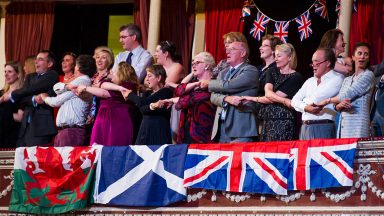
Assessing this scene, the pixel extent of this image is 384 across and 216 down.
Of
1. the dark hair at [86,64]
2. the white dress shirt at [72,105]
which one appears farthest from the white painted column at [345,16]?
the white dress shirt at [72,105]

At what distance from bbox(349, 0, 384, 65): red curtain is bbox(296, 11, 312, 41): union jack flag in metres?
0.68

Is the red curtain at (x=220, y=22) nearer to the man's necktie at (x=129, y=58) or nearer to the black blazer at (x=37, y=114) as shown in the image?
the man's necktie at (x=129, y=58)

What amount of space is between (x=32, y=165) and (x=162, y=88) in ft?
6.19

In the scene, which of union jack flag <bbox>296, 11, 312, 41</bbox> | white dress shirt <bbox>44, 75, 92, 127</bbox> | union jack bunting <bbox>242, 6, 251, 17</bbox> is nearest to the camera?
white dress shirt <bbox>44, 75, 92, 127</bbox>

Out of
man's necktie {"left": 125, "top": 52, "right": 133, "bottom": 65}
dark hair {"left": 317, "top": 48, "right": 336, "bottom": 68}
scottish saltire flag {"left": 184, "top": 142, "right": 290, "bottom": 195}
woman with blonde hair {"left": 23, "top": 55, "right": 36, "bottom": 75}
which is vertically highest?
dark hair {"left": 317, "top": 48, "right": 336, "bottom": 68}

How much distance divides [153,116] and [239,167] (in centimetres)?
128

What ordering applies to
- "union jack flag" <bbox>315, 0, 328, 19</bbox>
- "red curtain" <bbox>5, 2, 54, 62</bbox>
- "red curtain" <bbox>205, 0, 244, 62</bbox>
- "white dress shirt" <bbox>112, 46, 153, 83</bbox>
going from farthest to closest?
"red curtain" <bbox>5, 2, 54, 62</bbox>, "red curtain" <bbox>205, 0, 244, 62</bbox>, "union jack flag" <bbox>315, 0, 328, 19</bbox>, "white dress shirt" <bbox>112, 46, 153, 83</bbox>

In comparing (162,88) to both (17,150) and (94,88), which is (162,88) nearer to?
(94,88)

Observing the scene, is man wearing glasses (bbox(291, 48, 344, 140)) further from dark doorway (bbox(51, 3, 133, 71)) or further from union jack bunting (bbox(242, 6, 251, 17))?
dark doorway (bbox(51, 3, 133, 71))

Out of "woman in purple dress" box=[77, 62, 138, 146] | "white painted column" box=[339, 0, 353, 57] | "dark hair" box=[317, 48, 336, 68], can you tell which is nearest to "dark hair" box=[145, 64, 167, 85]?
"woman in purple dress" box=[77, 62, 138, 146]

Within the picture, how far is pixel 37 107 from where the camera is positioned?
1133 centimetres

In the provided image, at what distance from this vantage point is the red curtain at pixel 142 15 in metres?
14.5

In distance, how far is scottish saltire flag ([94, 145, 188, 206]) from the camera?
32.2ft

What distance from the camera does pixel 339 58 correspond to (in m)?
10.0
